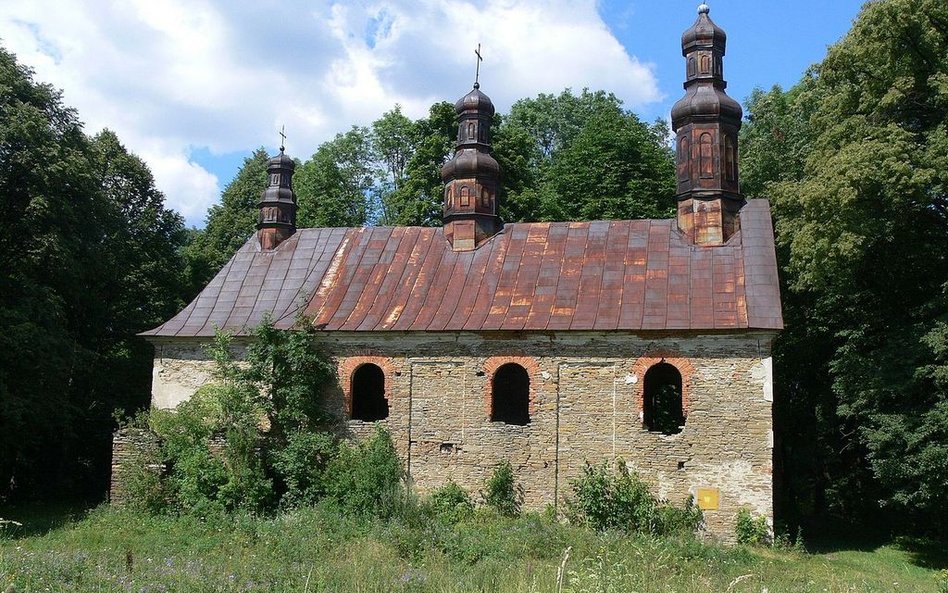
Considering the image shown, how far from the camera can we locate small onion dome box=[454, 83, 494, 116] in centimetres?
1903

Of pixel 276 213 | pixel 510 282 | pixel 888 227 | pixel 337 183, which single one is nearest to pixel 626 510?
pixel 510 282

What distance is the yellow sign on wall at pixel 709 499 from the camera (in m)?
14.3

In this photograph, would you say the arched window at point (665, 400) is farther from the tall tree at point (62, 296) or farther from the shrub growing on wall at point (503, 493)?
the tall tree at point (62, 296)

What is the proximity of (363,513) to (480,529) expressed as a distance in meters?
2.05

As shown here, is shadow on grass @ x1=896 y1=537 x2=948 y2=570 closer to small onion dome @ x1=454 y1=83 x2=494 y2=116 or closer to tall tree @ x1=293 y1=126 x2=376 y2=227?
small onion dome @ x1=454 y1=83 x2=494 y2=116

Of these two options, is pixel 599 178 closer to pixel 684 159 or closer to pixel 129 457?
pixel 684 159

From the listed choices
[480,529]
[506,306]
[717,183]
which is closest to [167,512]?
[480,529]

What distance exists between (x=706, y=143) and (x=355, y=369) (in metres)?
8.28

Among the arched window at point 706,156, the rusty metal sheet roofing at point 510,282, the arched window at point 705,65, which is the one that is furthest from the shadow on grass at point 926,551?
the arched window at point 705,65

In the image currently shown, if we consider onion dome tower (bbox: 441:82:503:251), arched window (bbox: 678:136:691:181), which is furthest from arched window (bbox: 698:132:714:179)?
onion dome tower (bbox: 441:82:503:251)

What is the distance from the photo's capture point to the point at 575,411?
593 inches

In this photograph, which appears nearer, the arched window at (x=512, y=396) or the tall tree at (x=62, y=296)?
the tall tree at (x=62, y=296)

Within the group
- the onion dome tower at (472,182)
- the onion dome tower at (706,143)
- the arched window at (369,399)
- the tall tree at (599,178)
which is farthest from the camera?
the tall tree at (599,178)

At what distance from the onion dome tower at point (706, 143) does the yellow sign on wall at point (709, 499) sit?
192 inches
